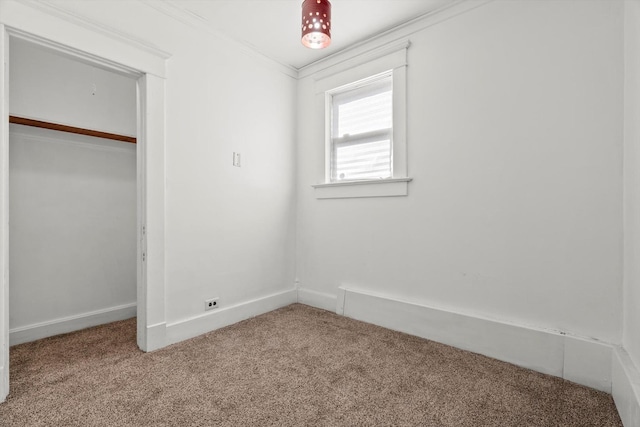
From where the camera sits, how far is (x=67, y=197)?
262cm

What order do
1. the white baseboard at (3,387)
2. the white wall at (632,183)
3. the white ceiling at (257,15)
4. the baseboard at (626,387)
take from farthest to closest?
1. the white ceiling at (257,15)
2. the white baseboard at (3,387)
3. the white wall at (632,183)
4. the baseboard at (626,387)

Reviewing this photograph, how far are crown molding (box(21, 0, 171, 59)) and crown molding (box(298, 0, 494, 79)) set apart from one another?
59.3 inches

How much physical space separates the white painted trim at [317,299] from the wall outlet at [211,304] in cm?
99

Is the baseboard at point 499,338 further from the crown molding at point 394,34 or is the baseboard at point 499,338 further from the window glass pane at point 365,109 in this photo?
the crown molding at point 394,34

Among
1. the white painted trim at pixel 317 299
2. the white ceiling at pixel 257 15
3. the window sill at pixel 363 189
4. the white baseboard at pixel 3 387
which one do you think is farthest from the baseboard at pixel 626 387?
the white baseboard at pixel 3 387

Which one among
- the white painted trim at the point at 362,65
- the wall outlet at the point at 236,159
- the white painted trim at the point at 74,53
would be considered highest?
the white painted trim at the point at 362,65

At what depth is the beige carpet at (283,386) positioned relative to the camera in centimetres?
147

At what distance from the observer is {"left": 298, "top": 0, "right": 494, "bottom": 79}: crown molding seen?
2287 mm

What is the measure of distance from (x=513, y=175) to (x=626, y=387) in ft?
4.19

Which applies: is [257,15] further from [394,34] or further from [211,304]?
[211,304]

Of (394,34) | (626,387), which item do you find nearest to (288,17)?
(394,34)

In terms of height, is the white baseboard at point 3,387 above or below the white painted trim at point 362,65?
below

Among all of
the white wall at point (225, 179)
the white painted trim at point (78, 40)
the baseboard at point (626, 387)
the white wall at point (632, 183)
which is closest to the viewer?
the baseboard at point (626, 387)

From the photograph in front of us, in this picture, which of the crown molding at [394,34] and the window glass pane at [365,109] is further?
the window glass pane at [365,109]
